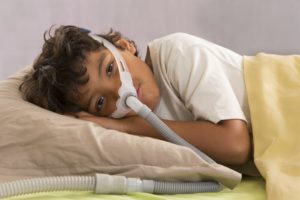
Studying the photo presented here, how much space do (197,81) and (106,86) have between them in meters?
0.19

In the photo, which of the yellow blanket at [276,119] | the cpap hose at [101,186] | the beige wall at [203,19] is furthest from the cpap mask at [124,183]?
the beige wall at [203,19]

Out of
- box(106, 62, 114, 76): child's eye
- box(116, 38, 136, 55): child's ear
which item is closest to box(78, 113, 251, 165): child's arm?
box(106, 62, 114, 76): child's eye

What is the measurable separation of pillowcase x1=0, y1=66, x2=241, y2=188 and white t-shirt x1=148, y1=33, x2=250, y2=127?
0.18 meters

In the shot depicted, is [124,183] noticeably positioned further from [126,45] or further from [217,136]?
[126,45]

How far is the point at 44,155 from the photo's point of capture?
35.4 inches

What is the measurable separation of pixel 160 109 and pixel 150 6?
0.85m

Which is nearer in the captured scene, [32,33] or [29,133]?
[29,133]

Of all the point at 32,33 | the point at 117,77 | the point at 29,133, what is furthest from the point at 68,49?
the point at 32,33

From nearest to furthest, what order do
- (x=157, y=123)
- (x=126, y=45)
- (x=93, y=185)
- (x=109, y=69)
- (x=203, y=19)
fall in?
(x=93, y=185), (x=157, y=123), (x=109, y=69), (x=126, y=45), (x=203, y=19)

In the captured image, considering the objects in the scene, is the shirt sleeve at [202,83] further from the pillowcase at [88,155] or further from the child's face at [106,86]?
the pillowcase at [88,155]

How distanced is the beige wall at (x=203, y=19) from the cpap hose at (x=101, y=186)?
1092mm

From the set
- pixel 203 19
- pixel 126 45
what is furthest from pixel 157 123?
pixel 203 19

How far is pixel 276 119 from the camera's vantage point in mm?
1010

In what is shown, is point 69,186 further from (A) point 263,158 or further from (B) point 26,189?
(A) point 263,158
